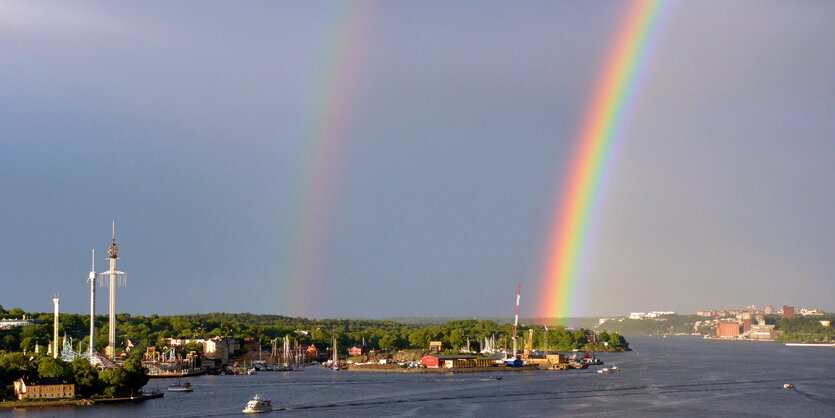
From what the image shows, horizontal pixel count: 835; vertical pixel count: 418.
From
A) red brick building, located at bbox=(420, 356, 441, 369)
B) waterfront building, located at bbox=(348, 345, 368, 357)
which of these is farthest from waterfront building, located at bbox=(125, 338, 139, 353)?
red brick building, located at bbox=(420, 356, 441, 369)

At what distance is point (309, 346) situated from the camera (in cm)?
6831

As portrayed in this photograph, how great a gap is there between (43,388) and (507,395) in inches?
605

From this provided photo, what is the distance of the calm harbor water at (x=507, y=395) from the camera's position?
93.8ft

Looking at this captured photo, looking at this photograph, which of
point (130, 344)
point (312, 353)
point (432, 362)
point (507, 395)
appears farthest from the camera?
point (312, 353)

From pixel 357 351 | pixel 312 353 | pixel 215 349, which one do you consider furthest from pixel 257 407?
pixel 357 351

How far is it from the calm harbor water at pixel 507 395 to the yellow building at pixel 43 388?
59.0 inches

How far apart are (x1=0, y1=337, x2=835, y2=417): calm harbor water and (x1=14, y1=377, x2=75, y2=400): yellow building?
150cm

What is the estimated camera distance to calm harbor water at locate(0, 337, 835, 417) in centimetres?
2859

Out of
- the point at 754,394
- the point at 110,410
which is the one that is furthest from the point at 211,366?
the point at 754,394

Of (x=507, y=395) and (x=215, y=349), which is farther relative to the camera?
(x=215, y=349)

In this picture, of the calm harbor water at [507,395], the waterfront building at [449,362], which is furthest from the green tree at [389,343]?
the calm harbor water at [507,395]

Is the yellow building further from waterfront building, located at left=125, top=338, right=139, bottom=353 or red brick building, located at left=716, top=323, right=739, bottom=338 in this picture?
red brick building, located at left=716, top=323, right=739, bottom=338

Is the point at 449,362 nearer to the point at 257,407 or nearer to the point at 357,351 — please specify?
the point at 357,351

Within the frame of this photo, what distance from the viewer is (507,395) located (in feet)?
112
